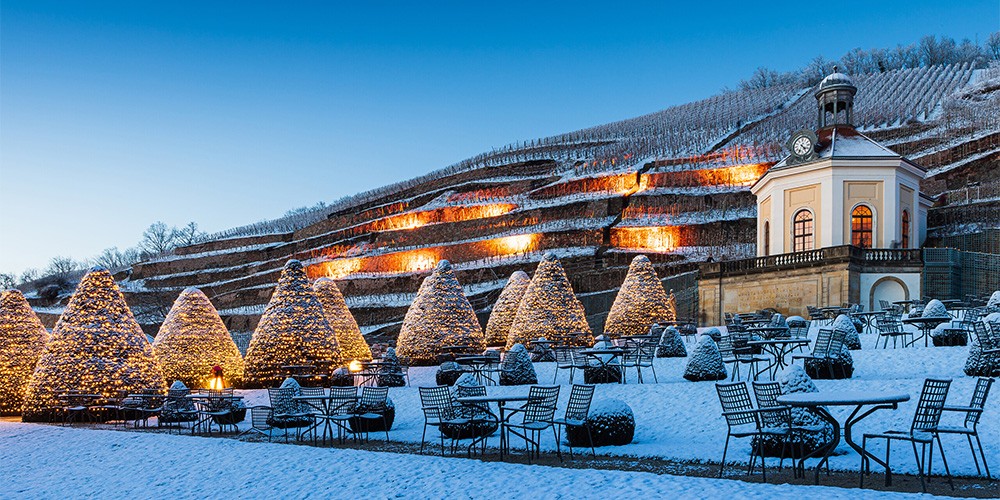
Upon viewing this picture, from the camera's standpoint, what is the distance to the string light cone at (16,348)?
21.1 m

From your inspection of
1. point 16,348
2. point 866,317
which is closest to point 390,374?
point 16,348

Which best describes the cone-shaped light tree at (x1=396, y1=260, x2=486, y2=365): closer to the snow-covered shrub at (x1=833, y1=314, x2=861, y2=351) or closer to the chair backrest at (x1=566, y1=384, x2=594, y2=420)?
the snow-covered shrub at (x1=833, y1=314, x2=861, y2=351)

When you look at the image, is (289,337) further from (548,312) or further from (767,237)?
(767,237)

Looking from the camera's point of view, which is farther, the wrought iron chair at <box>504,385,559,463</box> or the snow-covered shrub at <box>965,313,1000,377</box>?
the snow-covered shrub at <box>965,313,1000,377</box>

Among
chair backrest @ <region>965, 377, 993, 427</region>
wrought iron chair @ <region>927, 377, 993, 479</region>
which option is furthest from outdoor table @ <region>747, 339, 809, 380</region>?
chair backrest @ <region>965, 377, 993, 427</region>

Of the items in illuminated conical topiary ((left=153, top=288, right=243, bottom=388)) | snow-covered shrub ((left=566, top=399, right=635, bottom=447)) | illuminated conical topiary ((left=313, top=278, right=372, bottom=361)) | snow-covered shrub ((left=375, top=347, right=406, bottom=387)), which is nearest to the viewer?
snow-covered shrub ((left=566, top=399, right=635, bottom=447))

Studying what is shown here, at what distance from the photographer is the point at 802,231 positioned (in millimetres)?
35219

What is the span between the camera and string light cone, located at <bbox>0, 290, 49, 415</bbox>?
69.3 feet

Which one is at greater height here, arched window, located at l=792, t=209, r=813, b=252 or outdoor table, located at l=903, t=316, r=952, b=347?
arched window, located at l=792, t=209, r=813, b=252

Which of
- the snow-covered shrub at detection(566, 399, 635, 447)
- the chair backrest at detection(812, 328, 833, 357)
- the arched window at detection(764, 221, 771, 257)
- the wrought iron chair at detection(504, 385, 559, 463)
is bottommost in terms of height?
the snow-covered shrub at detection(566, 399, 635, 447)

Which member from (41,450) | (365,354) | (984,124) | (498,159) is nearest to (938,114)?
(984,124)

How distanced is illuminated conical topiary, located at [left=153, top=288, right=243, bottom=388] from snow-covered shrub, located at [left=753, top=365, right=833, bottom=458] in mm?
15682

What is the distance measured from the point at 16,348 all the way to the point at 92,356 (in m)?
3.32

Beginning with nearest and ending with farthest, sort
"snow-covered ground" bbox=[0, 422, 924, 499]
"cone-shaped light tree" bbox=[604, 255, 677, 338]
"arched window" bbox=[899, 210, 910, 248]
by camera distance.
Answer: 1. "snow-covered ground" bbox=[0, 422, 924, 499]
2. "cone-shaped light tree" bbox=[604, 255, 677, 338]
3. "arched window" bbox=[899, 210, 910, 248]
